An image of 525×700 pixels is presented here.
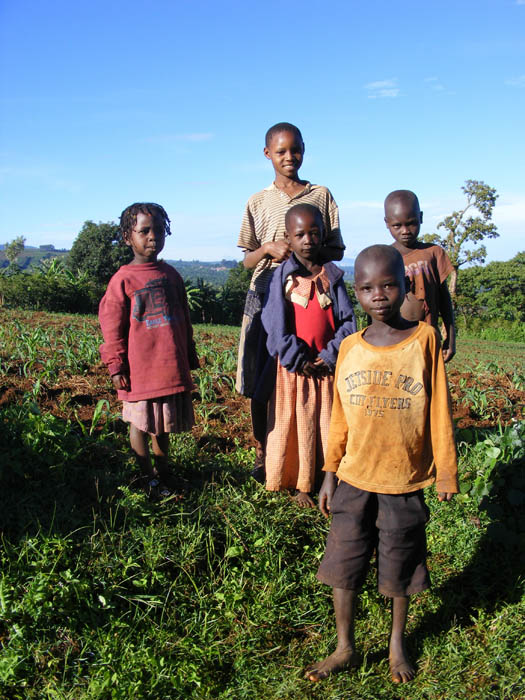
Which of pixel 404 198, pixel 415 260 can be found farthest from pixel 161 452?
pixel 404 198

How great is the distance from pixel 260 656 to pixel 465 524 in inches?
61.5

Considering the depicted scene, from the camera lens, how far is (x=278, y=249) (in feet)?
10.8

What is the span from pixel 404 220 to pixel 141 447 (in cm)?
201

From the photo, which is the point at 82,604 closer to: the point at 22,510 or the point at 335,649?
the point at 22,510

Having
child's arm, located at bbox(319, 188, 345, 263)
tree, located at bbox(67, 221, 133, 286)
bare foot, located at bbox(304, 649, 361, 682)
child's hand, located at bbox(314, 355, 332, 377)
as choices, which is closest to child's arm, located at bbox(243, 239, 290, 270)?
child's arm, located at bbox(319, 188, 345, 263)

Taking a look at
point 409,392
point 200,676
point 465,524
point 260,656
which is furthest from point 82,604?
point 465,524

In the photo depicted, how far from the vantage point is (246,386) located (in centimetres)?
367

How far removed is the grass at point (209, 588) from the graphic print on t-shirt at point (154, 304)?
0.95m

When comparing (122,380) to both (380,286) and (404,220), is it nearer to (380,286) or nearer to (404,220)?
(380,286)

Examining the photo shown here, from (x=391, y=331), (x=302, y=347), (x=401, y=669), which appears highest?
(x=391, y=331)

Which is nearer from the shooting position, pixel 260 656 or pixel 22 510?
pixel 260 656

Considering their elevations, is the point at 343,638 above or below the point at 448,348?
below

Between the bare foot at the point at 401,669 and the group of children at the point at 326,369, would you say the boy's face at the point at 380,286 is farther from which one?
the bare foot at the point at 401,669

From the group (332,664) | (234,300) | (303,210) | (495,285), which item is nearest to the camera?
(332,664)
